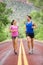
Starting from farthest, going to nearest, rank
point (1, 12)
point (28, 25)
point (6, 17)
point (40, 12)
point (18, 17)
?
point (18, 17), point (40, 12), point (1, 12), point (6, 17), point (28, 25)

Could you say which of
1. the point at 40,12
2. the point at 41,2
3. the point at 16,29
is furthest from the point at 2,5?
the point at 16,29

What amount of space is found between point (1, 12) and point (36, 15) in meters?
10.8

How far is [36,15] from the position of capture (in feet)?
148

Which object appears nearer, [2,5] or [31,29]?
[31,29]

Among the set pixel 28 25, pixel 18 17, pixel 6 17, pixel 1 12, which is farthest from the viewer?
pixel 18 17

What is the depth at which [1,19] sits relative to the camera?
33219 mm

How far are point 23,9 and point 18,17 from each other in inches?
319

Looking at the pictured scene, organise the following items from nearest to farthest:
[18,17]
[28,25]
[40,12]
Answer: [28,25]
[40,12]
[18,17]

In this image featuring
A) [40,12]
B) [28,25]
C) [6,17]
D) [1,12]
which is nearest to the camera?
[28,25]

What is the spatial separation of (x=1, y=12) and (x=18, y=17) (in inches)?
1623

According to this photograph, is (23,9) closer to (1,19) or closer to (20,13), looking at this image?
(20,13)

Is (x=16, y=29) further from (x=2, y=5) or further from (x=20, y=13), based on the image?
(x=20, y=13)

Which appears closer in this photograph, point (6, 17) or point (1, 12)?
point (6, 17)

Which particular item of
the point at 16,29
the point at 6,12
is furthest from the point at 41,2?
the point at 16,29
